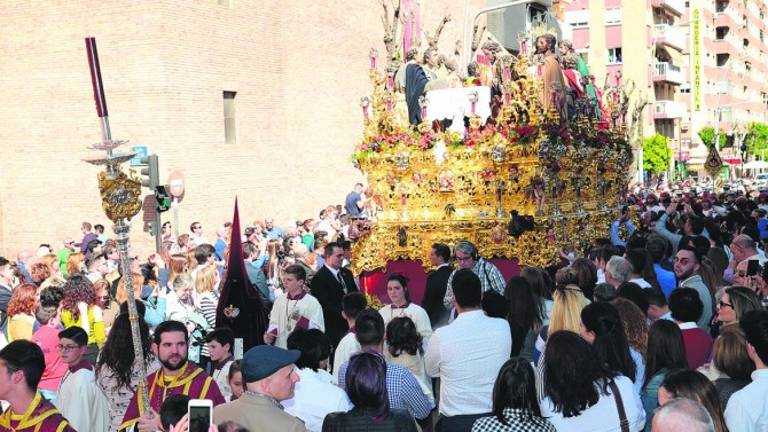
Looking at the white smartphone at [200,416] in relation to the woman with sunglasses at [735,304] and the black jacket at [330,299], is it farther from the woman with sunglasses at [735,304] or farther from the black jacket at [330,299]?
the black jacket at [330,299]

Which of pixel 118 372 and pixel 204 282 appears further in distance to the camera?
pixel 204 282

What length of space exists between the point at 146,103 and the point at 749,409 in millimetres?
19157

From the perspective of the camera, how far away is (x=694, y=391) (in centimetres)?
473

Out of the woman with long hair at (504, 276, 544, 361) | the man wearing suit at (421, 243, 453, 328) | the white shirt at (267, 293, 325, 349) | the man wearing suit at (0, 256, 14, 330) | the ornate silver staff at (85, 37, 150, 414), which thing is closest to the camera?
the ornate silver staff at (85, 37, 150, 414)

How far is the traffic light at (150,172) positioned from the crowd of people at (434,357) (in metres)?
5.58

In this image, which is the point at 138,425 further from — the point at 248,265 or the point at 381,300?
the point at 381,300

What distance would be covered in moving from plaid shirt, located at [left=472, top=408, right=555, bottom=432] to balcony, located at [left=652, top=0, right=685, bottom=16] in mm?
60873

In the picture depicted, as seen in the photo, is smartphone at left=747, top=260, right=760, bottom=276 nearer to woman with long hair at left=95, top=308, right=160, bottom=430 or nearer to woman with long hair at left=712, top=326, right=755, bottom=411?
woman with long hair at left=712, top=326, right=755, bottom=411

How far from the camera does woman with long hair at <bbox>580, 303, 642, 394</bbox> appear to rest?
556 cm

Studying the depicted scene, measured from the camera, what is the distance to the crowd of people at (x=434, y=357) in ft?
15.7

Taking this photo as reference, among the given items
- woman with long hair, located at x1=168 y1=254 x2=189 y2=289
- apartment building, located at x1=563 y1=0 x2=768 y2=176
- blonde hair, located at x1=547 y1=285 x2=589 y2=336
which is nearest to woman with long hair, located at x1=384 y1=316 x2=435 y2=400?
blonde hair, located at x1=547 y1=285 x2=589 y2=336

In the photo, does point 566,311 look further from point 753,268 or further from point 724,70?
point 724,70

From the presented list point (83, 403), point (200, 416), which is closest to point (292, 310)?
point (83, 403)

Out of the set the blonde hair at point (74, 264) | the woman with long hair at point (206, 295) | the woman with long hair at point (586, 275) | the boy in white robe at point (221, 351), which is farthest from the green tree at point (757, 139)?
the boy in white robe at point (221, 351)
